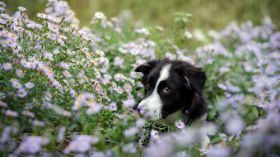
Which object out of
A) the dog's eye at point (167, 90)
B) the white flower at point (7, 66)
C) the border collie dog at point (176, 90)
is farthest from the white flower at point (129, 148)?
the dog's eye at point (167, 90)

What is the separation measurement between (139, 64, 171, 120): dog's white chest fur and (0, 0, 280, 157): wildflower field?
139 millimetres

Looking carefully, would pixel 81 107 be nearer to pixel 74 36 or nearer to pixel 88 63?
pixel 88 63

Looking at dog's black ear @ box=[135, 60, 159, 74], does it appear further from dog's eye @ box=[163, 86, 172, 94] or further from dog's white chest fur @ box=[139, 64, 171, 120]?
dog's eye @ box=[163, 86, 172, 94]

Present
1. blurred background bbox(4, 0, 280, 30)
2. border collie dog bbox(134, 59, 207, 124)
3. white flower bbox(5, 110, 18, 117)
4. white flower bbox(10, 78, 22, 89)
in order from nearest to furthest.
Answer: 1. white flower bbox(5, 110, 18, 117)
2. white flower bbox(10, 78, 22, 89)
3. border collie dog bbox(134, 59, 207, 124)
4. blurred background bbox(4, 0, 280, 30)

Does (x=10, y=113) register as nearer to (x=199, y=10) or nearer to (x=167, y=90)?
(x=167, y=90)

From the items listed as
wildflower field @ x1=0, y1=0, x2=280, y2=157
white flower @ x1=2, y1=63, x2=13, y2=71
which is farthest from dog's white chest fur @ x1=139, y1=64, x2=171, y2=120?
white flower @ x1=2, y1=63, x2=13, y2=71

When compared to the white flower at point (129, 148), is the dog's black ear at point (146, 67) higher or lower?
higher

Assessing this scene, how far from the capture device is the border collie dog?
13.5 ft

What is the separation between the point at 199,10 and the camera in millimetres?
10023

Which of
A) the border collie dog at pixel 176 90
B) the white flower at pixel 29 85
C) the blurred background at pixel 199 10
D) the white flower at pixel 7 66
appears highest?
the blurred background at pixel 199 10

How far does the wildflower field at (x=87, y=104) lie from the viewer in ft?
8.34

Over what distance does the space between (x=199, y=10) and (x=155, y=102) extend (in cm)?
645

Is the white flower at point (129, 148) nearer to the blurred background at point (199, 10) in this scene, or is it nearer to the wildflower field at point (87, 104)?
the wildflower field at point (87, 104)

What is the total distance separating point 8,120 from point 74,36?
3.83 ft
